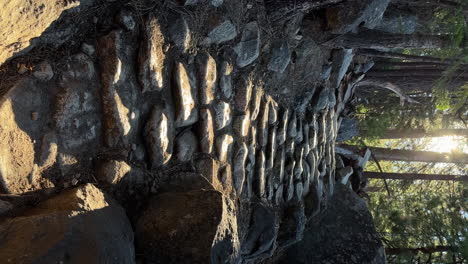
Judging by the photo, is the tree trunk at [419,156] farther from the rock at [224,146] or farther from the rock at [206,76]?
the rock at [206,76]

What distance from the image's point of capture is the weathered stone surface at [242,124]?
240 centimetres

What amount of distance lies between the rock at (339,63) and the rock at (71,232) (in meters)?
2.62

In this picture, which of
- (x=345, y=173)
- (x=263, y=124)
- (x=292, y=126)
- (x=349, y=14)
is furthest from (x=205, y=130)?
(x=345, y=173)

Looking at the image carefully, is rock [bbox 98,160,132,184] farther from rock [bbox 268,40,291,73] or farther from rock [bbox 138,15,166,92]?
rock [bbox 268,40,291,73]

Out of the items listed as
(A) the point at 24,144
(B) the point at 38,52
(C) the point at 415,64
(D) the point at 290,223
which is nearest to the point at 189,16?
(B) the point at 38,52

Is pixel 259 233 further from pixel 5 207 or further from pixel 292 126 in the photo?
pixel 5 207

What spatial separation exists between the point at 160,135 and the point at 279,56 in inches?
49.4

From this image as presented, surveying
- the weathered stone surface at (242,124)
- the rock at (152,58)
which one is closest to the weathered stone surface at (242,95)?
the weathered stone surface at (242,124)

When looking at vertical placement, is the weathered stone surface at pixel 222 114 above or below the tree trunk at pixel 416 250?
above

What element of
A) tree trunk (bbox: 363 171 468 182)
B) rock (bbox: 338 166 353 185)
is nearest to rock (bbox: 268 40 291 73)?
rock (bbox: 338 166 353 185)

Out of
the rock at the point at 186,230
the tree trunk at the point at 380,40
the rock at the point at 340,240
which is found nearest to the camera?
the rock at the point at 186,230

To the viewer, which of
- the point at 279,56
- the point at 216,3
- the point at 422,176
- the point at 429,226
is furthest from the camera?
the point at 422,176

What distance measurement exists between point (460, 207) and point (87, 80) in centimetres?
583

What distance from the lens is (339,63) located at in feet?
12.0
